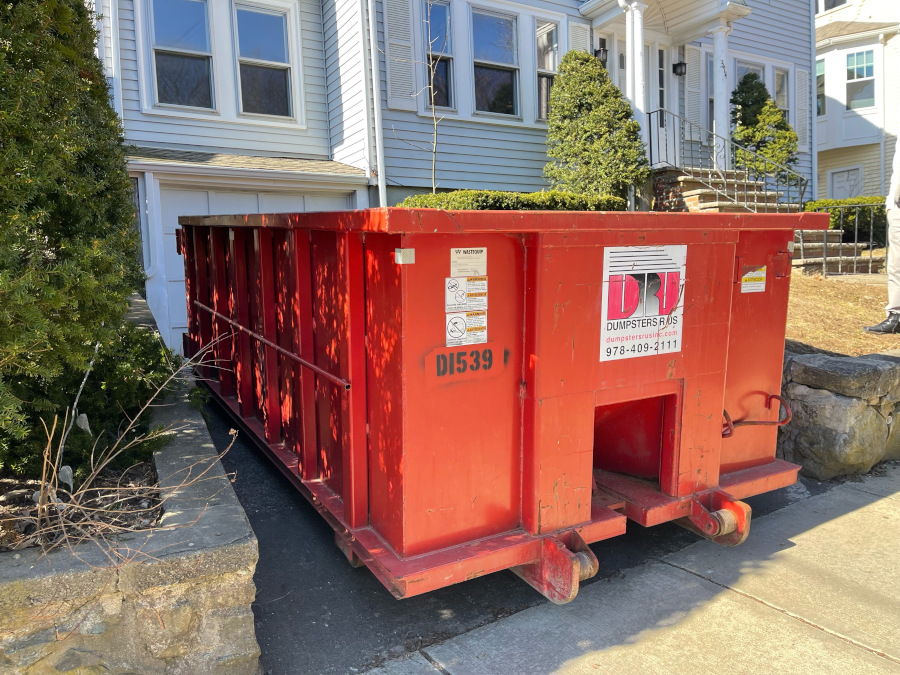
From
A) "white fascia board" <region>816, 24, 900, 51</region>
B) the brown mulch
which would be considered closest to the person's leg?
the brown mulch

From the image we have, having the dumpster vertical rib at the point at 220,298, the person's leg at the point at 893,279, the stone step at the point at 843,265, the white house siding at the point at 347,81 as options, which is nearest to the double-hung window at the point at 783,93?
the stone step at the point at 843,265

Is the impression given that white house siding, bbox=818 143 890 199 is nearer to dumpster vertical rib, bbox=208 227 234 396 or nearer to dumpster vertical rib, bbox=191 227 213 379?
dumpster vertical rib, bbox=191 227 213 379

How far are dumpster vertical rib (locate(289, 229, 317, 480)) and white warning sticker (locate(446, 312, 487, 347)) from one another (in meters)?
1.20

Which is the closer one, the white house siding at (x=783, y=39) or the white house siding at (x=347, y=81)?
the white house siding at (x=347, y=81)

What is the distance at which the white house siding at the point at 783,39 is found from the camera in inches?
590

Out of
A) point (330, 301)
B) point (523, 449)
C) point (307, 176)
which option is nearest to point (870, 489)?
point (523, 449)

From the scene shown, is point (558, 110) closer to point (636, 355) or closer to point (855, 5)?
point (636, 355)

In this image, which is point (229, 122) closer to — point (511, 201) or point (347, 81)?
point (347, 81)

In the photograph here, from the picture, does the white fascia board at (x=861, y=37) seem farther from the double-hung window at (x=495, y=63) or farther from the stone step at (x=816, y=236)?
the double-hung window at (x=495, y=63)

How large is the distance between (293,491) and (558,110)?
870cm

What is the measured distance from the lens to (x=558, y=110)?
11.1m

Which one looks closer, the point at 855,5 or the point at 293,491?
the point at 293,491

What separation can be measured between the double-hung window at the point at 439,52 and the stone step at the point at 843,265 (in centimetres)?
650

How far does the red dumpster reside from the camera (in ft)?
9.32
